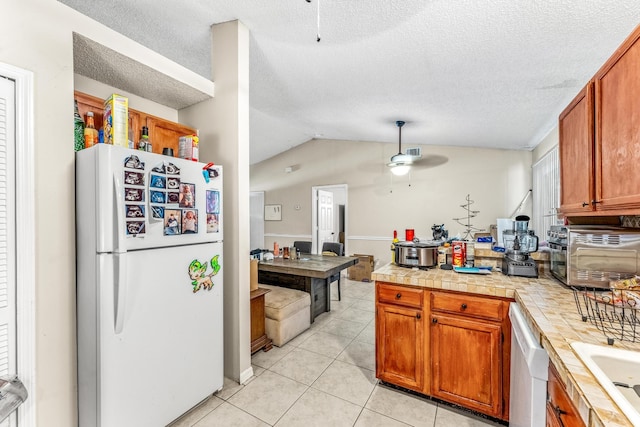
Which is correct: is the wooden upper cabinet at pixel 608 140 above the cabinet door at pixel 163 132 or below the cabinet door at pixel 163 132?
below

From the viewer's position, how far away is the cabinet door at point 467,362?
169 centimetres

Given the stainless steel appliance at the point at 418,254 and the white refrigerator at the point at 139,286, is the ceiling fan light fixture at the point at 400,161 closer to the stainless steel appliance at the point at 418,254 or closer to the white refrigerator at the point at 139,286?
the stainless steel appliance at the point at 418,254

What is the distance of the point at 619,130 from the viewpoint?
117cm

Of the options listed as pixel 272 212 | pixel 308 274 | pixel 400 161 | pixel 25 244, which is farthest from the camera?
pixel 272 212

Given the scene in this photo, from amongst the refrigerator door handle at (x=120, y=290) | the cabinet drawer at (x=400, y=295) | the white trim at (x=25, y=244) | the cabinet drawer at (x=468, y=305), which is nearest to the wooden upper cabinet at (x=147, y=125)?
the white trim at (x=25, y=244)

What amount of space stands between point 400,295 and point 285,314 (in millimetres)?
1335

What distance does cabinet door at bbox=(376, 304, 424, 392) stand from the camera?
191cm

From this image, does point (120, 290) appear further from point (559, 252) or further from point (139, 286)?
point (559, 252)

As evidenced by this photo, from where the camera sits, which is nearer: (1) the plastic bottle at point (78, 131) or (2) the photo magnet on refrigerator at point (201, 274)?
(1) the plastic bottle at point (78, 131)

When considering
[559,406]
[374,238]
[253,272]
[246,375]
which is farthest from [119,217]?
[374,238]

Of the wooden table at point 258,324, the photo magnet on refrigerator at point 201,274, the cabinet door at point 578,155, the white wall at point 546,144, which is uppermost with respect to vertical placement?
the white wall at point 546,144

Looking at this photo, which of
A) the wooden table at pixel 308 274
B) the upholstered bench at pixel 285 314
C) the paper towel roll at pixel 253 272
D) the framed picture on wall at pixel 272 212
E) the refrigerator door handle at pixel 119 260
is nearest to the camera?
the refrigerator door handle at pixel 119 260

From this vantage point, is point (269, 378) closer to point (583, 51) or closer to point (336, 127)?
point (583, 51)

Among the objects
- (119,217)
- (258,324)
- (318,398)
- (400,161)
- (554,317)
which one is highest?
(400,161)
